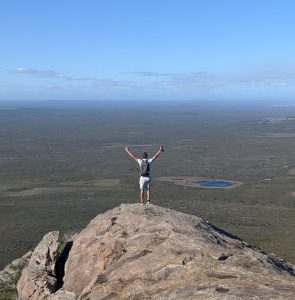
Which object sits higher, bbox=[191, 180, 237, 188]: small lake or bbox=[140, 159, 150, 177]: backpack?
bbox=[140, 159, 150, 177]: backpack

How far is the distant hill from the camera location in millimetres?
16016

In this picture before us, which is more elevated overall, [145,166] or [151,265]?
[145,166]

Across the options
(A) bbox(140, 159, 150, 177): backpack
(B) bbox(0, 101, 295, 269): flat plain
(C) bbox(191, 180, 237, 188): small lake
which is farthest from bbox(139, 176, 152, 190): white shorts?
(C) bbox(191, 180, 237, 188): small lake

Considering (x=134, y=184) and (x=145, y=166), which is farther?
(x=134, y=184)

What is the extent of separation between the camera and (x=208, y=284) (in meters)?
16.1

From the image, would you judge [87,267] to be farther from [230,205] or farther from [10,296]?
[230,205]

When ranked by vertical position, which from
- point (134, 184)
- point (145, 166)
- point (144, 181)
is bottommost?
point (134, 184)

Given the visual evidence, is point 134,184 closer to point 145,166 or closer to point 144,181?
point 144,181

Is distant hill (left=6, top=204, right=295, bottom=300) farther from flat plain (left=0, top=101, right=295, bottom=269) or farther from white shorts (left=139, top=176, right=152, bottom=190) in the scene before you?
flat plain (left=0, top=101, right=295, bottom=269)

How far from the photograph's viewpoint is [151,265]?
17.9 meters

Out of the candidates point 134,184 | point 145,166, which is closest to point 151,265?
point 145,166

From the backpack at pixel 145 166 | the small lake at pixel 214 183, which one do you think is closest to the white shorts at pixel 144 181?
the backpack at pixel 145 166

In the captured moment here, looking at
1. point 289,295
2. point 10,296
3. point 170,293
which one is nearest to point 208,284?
point 170,293

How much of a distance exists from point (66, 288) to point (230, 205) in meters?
60.9
